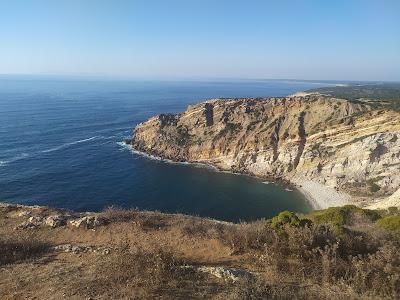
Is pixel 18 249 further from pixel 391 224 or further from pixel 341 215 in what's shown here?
pixel 341 215

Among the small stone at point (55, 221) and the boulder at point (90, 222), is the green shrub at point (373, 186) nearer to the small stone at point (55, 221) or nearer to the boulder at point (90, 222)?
the boulder at point (90, 222)

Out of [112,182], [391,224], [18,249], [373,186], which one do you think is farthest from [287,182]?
[18,249]

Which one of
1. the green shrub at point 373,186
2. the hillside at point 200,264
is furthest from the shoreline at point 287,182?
the hillside at point 200,264

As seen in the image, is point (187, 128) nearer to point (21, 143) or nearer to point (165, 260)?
point (21, 143)

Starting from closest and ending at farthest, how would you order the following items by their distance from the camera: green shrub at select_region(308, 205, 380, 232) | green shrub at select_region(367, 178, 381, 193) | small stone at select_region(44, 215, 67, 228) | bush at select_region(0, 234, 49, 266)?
bush at select_region(0, 234, 49, 266) < small stone at select_region(44, 215, 67, 228) < green shrub at select_region(308, 205, 380, 232) < green shrub at select_region(367, 178, 381, 193)

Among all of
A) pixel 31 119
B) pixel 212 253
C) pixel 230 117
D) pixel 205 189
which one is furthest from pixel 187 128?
pixel 212 253

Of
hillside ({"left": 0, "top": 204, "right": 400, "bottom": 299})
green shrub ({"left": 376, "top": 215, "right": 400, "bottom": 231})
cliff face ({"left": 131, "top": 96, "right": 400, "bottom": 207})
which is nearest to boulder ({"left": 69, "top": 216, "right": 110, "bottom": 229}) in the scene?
hillside ({"left": 0, "top": 204, "right": 400, "bottom": 299})

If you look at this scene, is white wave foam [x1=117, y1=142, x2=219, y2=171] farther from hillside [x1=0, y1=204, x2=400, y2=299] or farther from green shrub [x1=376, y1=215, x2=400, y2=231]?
hillside [x1=0, y1=204, x2=400, y2=299]
